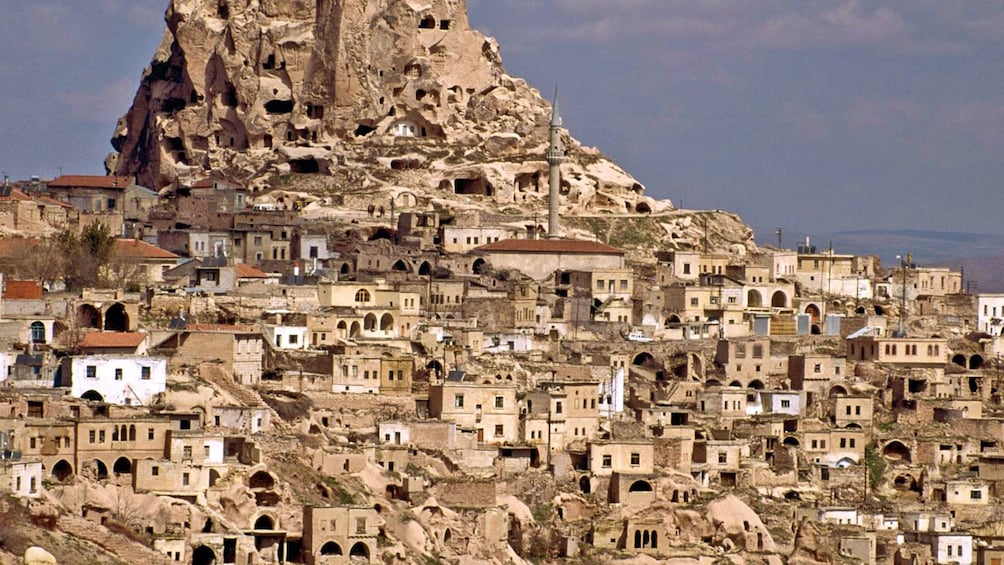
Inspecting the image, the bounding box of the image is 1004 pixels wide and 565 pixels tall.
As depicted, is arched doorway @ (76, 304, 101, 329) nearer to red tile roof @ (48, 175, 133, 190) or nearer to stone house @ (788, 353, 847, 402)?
stone house @ (788, 353, 847, 402)

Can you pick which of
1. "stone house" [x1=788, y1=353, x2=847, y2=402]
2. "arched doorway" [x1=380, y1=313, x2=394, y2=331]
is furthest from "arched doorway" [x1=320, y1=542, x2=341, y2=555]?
"stone house" [x1=788, y1=353, x2=847, y2=402]

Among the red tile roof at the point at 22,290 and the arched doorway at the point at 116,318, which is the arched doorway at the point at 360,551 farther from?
the red tile roof at the point at 22,290

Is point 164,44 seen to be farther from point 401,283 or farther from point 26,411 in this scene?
point 26,411

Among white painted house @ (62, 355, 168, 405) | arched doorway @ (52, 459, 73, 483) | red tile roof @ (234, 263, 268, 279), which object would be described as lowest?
arched doorway @ (52, 459, 73, 483)

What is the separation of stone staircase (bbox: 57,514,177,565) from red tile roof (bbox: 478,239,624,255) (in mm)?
43760

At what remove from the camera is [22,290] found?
82.8 metres

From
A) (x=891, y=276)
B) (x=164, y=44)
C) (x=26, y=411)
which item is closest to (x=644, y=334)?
(x=891, y=276)

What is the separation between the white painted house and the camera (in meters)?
72.4

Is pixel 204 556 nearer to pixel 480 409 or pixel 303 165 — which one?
pixel 480 409

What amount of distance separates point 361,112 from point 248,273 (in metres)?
27.3

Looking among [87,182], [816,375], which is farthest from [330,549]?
[87,182]

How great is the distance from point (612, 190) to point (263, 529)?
188ft

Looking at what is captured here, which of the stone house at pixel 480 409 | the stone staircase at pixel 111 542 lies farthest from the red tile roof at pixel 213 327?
the stone staircase at pixel 111 542

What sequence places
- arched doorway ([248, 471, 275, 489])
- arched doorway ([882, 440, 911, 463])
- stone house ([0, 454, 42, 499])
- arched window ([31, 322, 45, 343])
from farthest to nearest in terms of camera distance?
arched doorway ([882, 440, 911, 463])
arched window ([31, 322, 45, 343])
arched doorway ([248, 471, 275, 489])
stone house ([0, 454, 42, 499])
